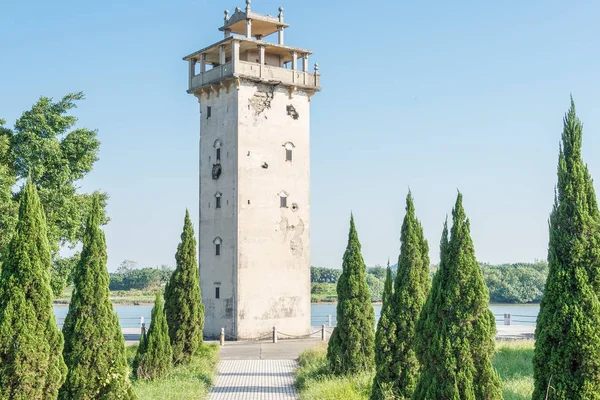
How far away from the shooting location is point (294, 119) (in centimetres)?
3403

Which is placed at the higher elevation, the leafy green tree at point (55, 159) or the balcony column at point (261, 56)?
the balcony column at point (261, 56)

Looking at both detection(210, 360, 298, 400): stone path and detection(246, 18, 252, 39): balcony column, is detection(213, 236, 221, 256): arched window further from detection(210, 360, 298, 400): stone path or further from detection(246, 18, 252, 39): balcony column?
detection(246, 18, 252, 39): balcony column

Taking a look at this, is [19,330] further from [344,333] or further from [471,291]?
[344,333]

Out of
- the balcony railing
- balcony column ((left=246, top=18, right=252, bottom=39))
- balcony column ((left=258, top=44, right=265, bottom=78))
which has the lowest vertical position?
the balcony railing

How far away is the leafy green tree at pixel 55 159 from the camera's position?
94.3 feet

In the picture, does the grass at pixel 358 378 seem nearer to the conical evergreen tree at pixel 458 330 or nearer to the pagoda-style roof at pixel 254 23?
the conical evergreen tree at pixel 458 330

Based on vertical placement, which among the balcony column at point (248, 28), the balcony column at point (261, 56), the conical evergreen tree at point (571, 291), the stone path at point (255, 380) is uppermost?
the balcony column at point (248, 28)

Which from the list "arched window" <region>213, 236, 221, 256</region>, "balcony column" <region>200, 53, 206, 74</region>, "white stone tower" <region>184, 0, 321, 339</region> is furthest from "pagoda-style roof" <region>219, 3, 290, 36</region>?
"arched window" <region>213, 236, 221, 256</region>

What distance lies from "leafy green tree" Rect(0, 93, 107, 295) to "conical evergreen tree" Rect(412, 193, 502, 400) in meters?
20.1

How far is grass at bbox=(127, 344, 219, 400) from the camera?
1672 centimetres

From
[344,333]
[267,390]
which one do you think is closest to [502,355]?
[344,333]

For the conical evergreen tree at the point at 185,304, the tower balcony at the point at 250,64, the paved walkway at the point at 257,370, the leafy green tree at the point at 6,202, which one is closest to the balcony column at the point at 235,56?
the tower balcony at the point at 250,64

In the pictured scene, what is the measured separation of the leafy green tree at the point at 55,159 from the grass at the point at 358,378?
11.5m

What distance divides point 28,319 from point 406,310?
7533 millimetres
